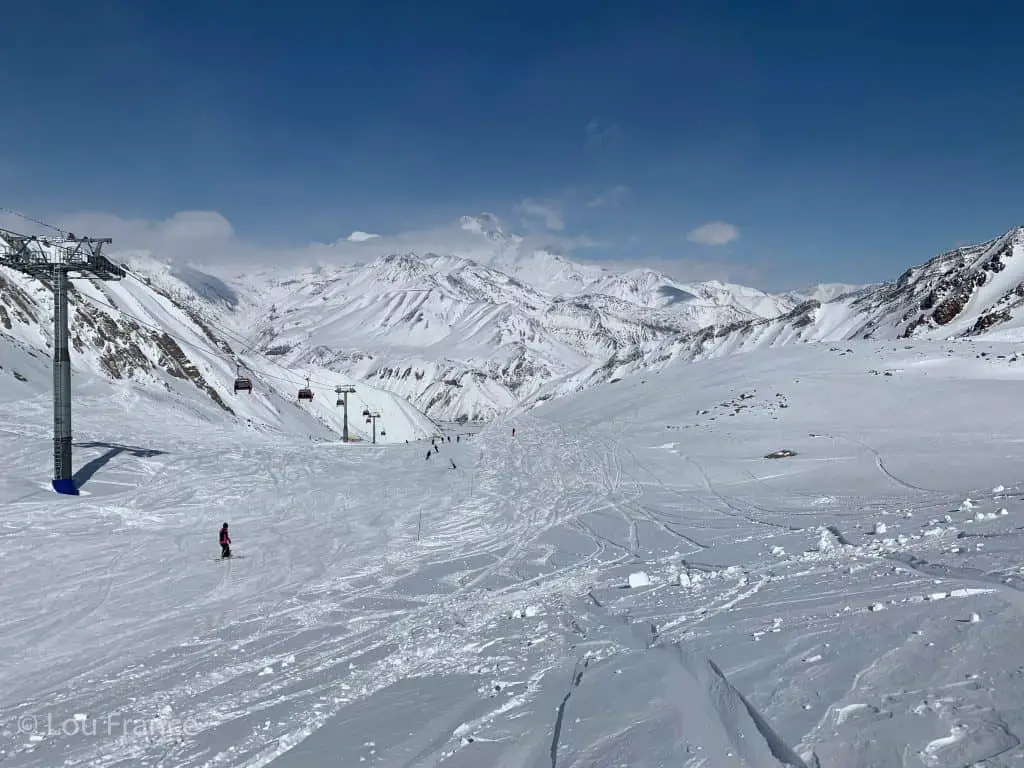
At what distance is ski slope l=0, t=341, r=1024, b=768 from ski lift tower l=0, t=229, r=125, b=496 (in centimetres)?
147

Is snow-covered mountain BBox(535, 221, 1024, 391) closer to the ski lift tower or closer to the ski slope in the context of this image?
the ski slope

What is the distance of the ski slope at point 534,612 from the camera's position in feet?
24.0

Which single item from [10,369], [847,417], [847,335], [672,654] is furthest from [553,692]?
[847,335]

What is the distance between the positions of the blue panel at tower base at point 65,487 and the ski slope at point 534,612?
848 mm

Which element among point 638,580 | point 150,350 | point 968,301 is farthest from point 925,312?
point 150,350

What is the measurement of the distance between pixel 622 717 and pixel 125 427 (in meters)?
44.8

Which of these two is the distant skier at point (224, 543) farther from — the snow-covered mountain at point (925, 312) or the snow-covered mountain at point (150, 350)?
the snow-covered mountain at point (925, 312)

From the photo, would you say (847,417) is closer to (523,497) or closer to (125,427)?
(523,497)

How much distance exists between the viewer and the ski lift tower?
26.7m

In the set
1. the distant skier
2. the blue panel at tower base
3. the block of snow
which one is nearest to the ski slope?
the block of snow

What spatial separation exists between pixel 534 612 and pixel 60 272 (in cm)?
2435

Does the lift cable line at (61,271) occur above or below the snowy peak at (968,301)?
below

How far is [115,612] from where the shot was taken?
1472 cm

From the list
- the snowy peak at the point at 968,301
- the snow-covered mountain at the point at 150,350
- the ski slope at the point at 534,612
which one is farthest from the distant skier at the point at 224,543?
the snowy peak at the point at 968,301
